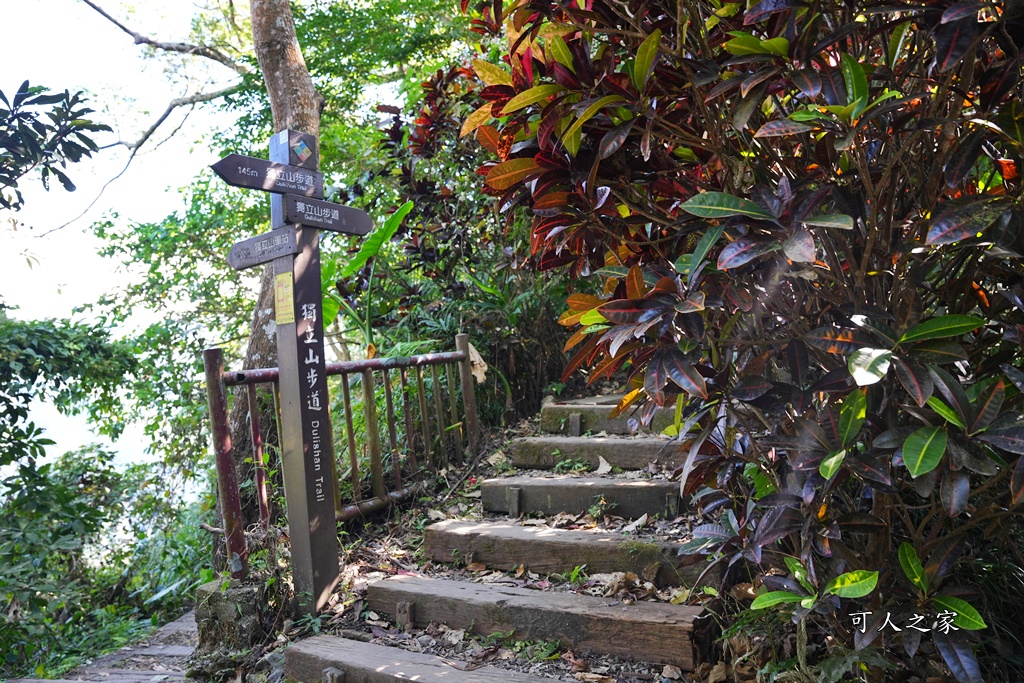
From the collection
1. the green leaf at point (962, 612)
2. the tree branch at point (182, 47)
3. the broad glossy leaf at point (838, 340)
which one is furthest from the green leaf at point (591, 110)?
the tree branch at point (182, 47)

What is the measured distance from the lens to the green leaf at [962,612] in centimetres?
153

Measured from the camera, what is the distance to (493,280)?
17.0 feet

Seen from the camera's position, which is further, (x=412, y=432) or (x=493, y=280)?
(x=493, y=280)

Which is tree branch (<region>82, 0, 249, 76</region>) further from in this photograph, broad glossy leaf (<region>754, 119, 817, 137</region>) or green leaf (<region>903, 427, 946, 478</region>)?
green leaf (<region>903, 427, 946, 478</region>)

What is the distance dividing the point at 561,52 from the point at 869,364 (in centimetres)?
104

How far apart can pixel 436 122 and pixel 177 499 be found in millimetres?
4910

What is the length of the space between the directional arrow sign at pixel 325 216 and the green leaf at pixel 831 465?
2520 millimetres

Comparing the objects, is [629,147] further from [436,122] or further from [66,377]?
[66,377]

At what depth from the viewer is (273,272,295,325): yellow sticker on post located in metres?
3.17

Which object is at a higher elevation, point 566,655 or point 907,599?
point 907,599

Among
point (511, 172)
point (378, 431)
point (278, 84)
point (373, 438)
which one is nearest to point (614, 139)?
point (511, 172)

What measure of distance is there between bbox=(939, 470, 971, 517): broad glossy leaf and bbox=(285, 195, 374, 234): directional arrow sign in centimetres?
272

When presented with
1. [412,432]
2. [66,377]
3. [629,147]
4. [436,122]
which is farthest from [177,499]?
[629,147]

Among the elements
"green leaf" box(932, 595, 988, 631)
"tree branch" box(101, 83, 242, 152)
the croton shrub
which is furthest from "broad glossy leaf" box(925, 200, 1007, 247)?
"tree branch" box(101, 83, 242, 152)
